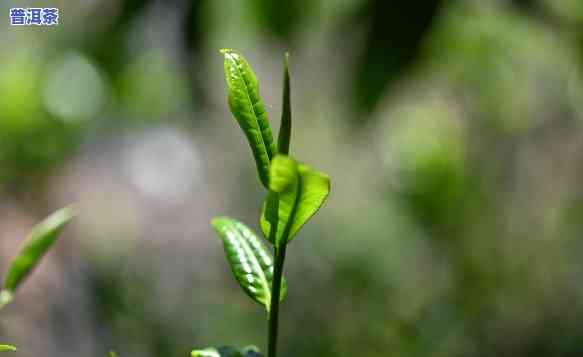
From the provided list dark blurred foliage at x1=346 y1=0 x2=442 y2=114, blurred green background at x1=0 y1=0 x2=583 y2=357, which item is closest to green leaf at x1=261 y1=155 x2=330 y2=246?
dark blurred foliage at x1=346 y1=0 x2=442 y2=114

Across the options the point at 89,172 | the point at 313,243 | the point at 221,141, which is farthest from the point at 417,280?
the point at 89,172

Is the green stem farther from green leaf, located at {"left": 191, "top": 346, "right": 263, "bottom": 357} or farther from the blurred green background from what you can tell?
the blurred green background

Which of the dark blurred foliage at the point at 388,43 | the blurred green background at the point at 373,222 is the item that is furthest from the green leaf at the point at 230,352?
the blurred green background at the point at 373,222

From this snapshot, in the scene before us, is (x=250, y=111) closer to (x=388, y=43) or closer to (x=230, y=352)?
(x=230, y=352)

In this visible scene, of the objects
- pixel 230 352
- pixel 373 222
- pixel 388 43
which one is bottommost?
pixel 373 222

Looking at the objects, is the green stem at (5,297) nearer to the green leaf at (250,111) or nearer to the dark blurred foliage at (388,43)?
the green leaf at (250,111)

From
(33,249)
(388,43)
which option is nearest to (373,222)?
(388,43)

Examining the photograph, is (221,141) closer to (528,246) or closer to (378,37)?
(528,246)

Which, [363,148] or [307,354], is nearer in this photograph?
[307,354]
